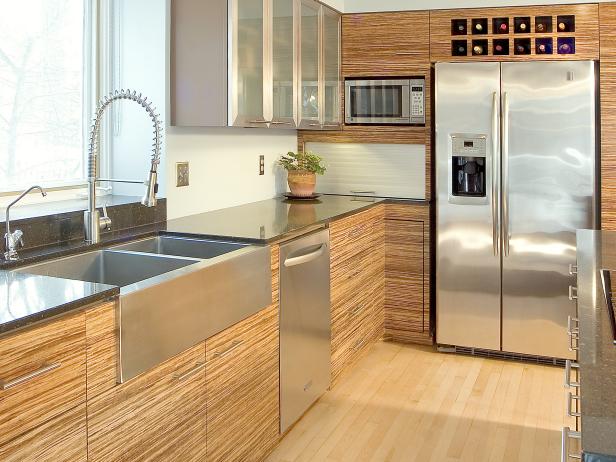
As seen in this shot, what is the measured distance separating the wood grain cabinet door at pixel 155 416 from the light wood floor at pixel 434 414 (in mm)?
744

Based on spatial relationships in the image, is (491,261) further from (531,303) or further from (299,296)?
(299,296)

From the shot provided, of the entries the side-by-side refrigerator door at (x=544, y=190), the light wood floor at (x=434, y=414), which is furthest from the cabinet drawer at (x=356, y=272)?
the side-by-side refrigerator door at (x=544, y=190)

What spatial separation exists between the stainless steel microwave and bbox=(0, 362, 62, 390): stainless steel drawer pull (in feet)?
10.0

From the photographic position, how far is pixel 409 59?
4246 mm

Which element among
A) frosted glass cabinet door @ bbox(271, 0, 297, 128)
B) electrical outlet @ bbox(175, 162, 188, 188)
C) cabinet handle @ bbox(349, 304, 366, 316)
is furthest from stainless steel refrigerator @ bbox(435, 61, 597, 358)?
electrical outlet @ bbox(175, 162, 188, 188)

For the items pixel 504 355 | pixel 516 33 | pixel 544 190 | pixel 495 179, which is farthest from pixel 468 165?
pixel 504 355

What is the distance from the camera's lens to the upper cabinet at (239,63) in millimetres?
3006

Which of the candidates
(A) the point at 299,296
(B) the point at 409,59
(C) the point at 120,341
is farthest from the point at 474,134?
(C) the point at 120,341

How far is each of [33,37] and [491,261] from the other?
2.69m

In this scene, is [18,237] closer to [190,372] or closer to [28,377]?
[190,372]

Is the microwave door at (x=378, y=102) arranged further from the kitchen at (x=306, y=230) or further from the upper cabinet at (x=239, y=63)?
the upper cabinet at (x=239, y=63)

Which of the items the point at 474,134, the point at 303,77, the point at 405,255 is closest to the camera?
the point at 303,77

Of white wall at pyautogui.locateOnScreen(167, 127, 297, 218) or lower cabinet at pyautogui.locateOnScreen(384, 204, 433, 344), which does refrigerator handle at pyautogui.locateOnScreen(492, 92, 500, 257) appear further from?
white wall at pyautogui.locateOnScreen(167, 127, 297, 218)

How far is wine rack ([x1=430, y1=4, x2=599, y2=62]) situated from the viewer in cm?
389
